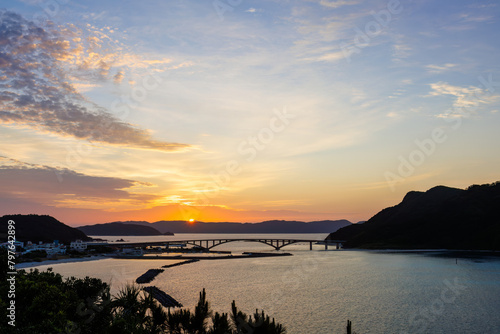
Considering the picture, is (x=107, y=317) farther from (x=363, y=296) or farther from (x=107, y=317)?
(x=363, y=296)

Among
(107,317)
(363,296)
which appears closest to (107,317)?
(107,317)

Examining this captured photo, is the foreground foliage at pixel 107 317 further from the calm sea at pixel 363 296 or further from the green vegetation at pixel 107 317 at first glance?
the calm sea at pixel 363 296

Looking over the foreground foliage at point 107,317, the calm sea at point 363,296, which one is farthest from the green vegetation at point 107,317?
the calm sea at point 363,296

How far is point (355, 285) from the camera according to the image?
124m

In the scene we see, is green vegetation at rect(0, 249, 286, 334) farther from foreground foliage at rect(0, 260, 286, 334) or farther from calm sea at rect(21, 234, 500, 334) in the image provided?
calm sea at rect(21, 234, 500, 334)

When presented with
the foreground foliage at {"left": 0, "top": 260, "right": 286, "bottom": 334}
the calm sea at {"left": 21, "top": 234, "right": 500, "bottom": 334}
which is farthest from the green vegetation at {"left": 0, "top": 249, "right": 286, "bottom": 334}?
the calm sea at {"left": 21, "top": 234, "right": 500, "bottom": 334}

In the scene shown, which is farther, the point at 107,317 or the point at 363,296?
the point at 363,296

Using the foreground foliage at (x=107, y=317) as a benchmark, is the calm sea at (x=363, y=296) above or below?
below

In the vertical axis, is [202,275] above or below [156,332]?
below

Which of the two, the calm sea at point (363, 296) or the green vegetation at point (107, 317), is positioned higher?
the green vegetation at point (107, 317)

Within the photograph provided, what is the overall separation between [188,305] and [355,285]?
59233 millimetres

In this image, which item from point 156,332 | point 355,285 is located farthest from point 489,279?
point 156,332

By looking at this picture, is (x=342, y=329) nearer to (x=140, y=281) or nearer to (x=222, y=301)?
(x=222, y=301)

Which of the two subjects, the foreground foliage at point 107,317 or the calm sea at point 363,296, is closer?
the foreground foliage at point 107,317
